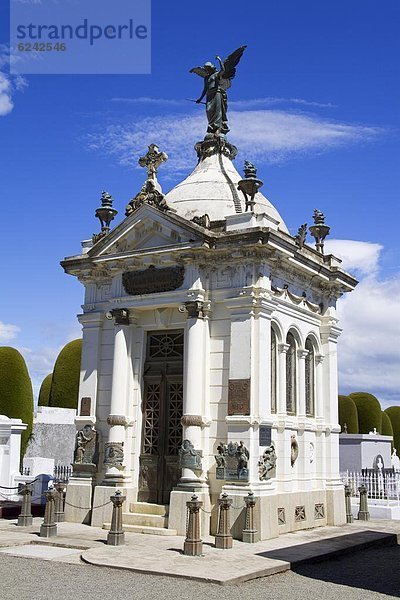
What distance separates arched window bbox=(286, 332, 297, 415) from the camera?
15.9 m

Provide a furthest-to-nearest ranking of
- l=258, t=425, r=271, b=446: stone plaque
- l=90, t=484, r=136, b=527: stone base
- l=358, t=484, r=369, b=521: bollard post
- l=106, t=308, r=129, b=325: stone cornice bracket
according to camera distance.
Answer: l=358, t=484, r=369, b=521: bollard post
l=106, t=308, r=129, b=325: stone cornice bracket
l=90, t=484, r=136, b=527: stone base
l=258, t=425, r=271, b=446: stone plaque

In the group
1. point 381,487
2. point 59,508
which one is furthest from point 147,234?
point 381,487

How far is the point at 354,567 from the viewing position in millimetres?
11859

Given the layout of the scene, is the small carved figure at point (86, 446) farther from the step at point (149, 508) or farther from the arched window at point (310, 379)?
the arched window at point (310, 379)

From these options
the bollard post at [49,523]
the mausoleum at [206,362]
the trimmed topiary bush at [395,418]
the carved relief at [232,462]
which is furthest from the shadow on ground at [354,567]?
the trimmed topiary bush at [395,418]

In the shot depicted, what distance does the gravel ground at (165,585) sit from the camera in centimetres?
905

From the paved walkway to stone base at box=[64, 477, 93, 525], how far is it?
401mm

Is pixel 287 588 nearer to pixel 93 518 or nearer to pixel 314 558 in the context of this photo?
pixel 314 558

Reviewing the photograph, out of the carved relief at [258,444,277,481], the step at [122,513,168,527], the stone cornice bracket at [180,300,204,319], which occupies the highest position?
the stone cornice bracket at [180,300,204,319]

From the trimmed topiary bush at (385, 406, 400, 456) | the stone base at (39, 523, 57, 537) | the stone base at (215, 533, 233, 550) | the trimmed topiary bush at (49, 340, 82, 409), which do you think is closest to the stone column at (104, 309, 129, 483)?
the stone base at (39, 523, 57, 537)

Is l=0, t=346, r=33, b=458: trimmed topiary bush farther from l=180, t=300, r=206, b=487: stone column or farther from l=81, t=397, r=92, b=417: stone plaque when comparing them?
l=180, t=300, r=206, b=487: stone column

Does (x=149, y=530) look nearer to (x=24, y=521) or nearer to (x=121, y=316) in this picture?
(x=24, y=521)

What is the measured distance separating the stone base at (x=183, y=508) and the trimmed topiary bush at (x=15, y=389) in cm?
1402

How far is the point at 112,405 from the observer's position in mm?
15461
